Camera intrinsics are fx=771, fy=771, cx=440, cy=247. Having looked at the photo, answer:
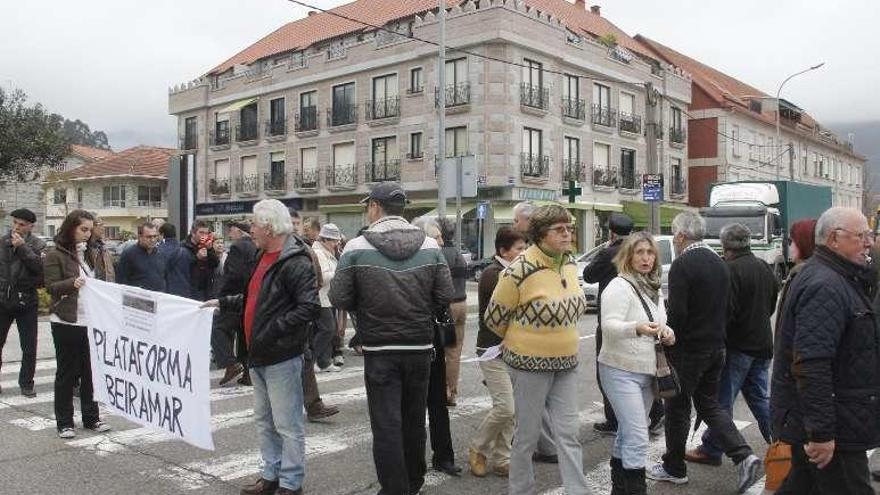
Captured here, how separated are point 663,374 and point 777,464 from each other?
2.93ft

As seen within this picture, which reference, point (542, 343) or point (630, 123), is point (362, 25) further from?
point (542, 343)

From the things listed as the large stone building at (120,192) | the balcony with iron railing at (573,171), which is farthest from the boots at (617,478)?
the large stone building at (120,192)

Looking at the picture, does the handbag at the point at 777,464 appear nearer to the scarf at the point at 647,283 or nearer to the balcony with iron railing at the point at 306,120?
the scarf at the point at 647,283

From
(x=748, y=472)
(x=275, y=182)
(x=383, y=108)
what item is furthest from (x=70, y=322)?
(x=275, y=182)

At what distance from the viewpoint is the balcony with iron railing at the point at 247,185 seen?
4197cm

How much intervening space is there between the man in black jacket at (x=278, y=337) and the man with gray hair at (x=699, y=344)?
7.60 feet

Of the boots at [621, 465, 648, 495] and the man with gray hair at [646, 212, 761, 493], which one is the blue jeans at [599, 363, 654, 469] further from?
the man with gray hair at [646, 212, 761, 493]

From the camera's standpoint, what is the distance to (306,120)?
39156 millimetres

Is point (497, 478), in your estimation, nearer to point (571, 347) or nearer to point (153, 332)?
point (571, 347)

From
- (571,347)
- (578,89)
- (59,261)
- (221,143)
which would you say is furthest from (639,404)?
(221,143)

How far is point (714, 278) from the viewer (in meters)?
4.90

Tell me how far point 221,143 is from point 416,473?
137ft

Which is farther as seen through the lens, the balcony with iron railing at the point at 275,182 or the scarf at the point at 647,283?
the balcony with iron railing at the point at 275,182

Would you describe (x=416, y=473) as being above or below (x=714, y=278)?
below
